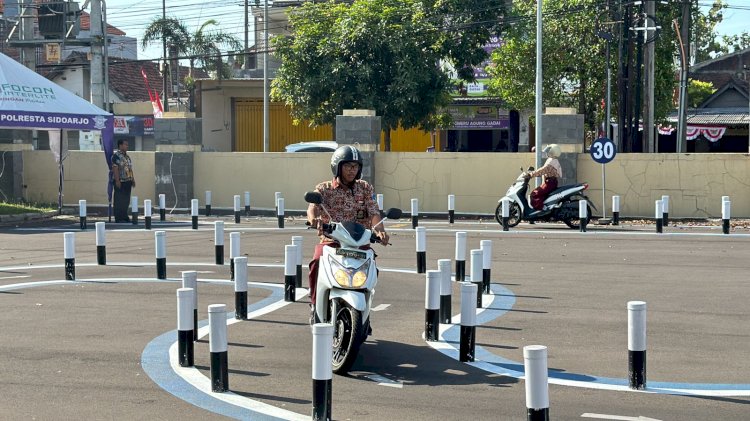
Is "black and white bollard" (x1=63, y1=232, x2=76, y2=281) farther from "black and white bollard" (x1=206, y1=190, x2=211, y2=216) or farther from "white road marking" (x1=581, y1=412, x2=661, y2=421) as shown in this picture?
"black and white bollard" (x1=206, y1=190, x2=211, y2=216)

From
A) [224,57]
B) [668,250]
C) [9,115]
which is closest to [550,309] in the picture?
[668,250]

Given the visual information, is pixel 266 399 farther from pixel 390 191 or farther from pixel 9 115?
pixel 390 191

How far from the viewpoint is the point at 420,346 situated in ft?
33.8

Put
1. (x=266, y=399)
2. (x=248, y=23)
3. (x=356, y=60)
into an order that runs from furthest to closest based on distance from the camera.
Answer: (x=248, y=23) < (x=356, y=60) < (x=266, y=399)

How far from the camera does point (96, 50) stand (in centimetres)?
3688

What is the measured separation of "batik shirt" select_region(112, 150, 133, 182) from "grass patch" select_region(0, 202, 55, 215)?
4067 millimetres

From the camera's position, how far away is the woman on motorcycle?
24.3m

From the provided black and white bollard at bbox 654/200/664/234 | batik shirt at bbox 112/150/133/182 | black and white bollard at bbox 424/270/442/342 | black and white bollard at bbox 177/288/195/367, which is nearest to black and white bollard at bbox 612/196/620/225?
black and white bollard at bbox 654/200/664/234

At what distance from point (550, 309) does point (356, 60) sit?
27875 millimetres

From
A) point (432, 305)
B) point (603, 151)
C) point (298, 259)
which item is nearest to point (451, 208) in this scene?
point (603, 151)

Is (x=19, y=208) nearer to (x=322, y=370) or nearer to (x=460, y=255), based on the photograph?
(x=460, y=255)

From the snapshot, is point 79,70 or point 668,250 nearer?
point 668,250

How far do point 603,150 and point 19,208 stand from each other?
15355 millimetres

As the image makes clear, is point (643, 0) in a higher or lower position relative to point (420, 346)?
higher
